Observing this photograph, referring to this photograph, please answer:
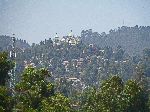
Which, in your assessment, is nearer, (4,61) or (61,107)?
(61,107)

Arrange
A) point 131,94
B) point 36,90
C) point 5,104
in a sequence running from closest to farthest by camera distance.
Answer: point 5,104
point 36,90
point 131,94

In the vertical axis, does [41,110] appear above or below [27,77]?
below

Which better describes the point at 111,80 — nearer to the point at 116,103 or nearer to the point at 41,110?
the point at 116,103

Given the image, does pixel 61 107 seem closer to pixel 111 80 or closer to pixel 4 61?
pixel 4 61

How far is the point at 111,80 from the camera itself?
7988 centimetres

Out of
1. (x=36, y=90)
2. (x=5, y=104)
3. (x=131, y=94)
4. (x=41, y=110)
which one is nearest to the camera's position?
(x=5, y=104)

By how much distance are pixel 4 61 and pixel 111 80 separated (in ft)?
89.5

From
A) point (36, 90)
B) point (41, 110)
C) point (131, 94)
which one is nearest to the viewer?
point (41, 110)

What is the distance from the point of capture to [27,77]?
200ft

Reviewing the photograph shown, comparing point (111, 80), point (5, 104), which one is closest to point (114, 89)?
point (111, 80)

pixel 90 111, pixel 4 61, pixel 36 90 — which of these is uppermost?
pixel 4 61

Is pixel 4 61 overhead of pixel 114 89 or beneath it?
overhead

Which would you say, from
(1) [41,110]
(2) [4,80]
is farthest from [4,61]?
(1) [41,110]

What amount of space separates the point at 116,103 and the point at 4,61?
2614 cm
